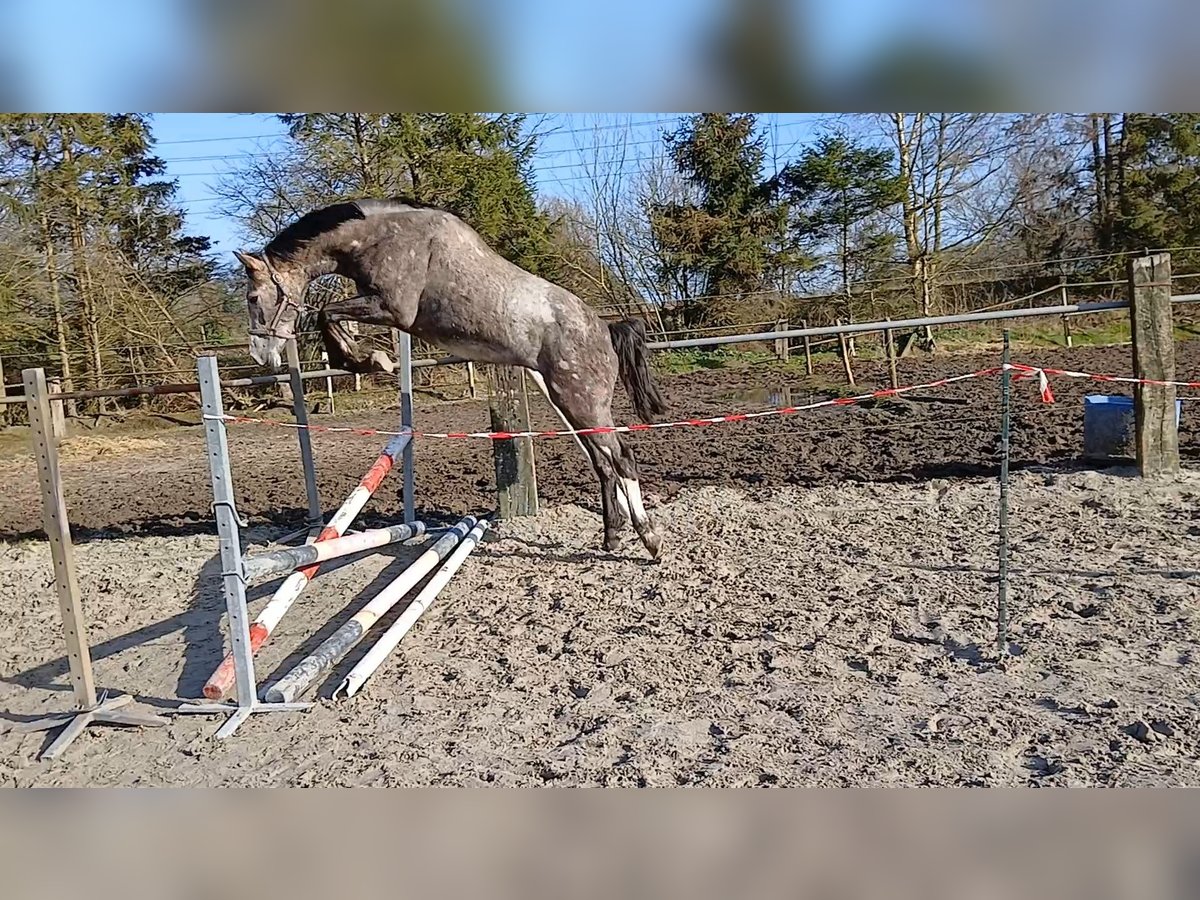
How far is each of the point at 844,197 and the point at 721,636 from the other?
659 inches

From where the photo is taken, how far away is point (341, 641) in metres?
3.52

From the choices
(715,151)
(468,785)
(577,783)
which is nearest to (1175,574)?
(577,783)

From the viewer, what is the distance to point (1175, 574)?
3.89 meters

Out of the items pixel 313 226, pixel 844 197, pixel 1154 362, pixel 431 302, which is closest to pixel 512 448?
pixel 431 302

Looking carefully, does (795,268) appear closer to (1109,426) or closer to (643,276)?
(643,276)

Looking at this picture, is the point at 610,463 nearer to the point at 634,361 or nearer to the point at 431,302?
the point at 634,361

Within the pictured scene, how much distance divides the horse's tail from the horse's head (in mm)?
1757

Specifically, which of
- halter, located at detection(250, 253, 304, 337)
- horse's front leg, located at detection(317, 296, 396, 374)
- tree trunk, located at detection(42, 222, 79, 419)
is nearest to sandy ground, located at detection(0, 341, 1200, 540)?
horse's front leg, located at detection(317, 296, 396, 374)

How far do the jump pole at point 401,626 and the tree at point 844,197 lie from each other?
47.4 ft

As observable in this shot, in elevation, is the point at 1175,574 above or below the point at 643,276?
below

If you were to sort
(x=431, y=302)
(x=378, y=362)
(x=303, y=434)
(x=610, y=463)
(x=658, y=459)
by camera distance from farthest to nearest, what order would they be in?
(x=658, y=459)
(x=303, y=434)
(x=610, y=463)
(x=378, y=362)
(x=431, y=302)

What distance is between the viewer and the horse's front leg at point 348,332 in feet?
12.5
